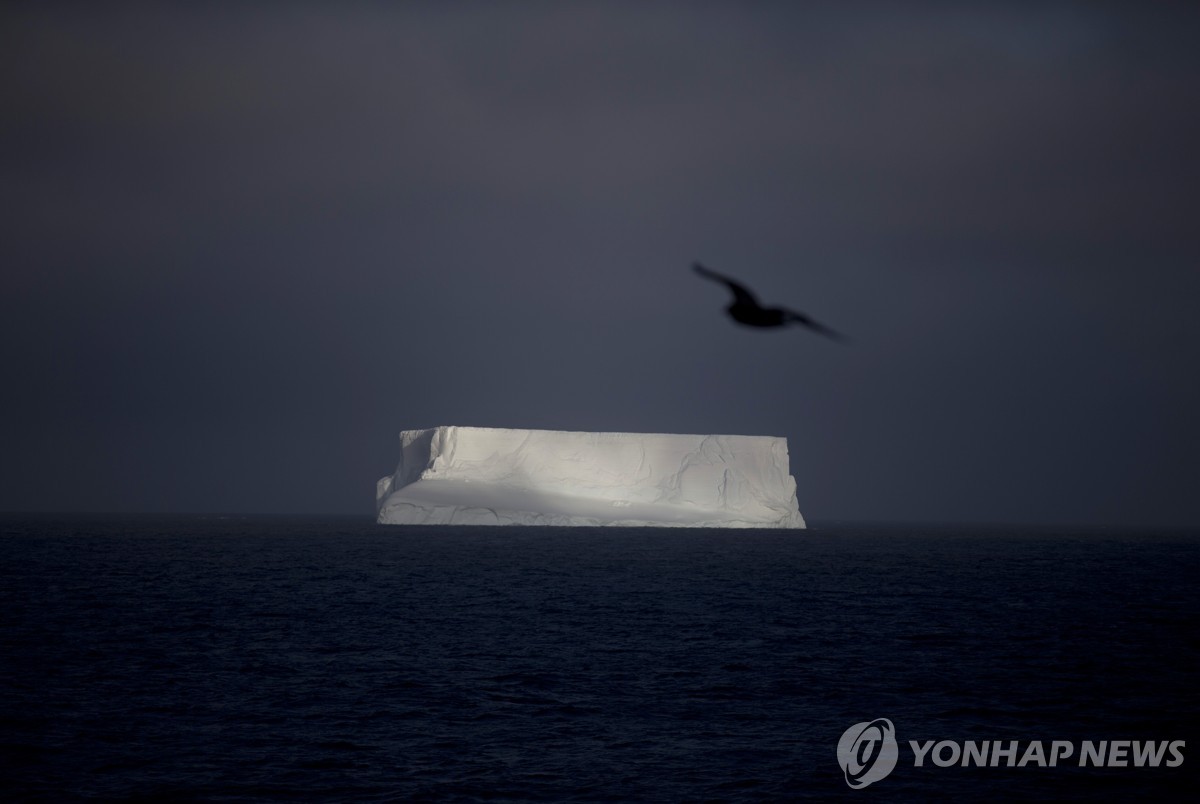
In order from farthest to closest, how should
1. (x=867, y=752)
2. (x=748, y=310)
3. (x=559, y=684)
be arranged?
(x=559, y=684) < (x=867, y=752) < (x=748, y=310)

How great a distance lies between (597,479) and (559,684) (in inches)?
2297

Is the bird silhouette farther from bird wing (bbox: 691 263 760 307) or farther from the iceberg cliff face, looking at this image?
the iceberg cliff face

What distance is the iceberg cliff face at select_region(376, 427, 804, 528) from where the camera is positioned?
259 feet

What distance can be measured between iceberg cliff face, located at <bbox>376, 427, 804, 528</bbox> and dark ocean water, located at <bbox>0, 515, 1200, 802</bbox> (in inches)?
1293

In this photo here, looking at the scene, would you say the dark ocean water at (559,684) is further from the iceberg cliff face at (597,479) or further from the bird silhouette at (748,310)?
the iceberg cliff face at (597,479)

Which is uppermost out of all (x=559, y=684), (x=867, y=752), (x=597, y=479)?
(x=597, y=479)

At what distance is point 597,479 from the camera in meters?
80.6

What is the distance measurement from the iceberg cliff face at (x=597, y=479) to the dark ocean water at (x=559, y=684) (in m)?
32.8

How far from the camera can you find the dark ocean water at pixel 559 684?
52.7 ft

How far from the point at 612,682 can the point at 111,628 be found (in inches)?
605

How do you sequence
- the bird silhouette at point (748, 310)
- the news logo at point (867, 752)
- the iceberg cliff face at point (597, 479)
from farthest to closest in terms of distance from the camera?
the iceberg cliff face at point (597, 479) < the news logo at point (867, 752) < the bird silhouette at point (748, 310)

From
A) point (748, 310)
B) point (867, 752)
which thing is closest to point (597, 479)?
point (867, 752)

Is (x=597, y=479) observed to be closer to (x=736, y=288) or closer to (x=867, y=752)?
(x=867, y=752)

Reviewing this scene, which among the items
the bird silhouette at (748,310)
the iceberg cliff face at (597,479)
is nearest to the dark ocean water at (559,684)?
the bird silhouette at (748,310)
